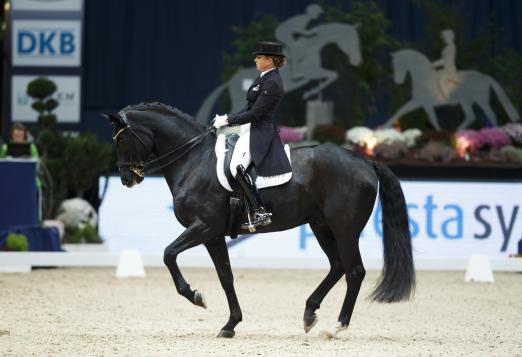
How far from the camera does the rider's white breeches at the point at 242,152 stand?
23.1ft

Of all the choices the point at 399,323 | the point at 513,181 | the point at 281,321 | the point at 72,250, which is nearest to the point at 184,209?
the point at 281,321

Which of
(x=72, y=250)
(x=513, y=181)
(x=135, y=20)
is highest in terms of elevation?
(x=135, y=20)

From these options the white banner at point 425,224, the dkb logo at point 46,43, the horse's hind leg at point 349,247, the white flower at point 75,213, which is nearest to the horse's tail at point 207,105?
the dkb logo at point 46,43

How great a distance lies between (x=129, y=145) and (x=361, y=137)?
24.1 feet

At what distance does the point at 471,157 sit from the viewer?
14.1 metres

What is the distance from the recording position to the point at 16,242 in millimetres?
11570

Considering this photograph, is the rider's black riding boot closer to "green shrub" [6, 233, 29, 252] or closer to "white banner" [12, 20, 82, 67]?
"green shrub" [6, 233, 29, 252]

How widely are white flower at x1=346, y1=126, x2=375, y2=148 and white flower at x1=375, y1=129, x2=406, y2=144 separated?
0.10 m

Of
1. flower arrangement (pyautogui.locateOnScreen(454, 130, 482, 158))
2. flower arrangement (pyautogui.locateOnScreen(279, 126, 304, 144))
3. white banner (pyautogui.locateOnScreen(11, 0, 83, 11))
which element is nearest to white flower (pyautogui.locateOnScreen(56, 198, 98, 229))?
flower arrangement (pyautogui.locateOnScreen(279, 126, 304, 144))

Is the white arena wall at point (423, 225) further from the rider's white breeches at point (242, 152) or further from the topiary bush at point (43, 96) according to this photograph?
the rider's white breeches at point (242, 152)

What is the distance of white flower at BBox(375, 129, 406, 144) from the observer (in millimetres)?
14195

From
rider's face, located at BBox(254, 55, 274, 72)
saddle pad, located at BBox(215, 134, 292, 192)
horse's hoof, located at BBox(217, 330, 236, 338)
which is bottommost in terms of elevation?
horse's hoof, located at BBox(217, 330, 236, 338)

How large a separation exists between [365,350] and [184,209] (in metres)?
1.57

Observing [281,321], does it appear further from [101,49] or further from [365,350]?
[101,49]
